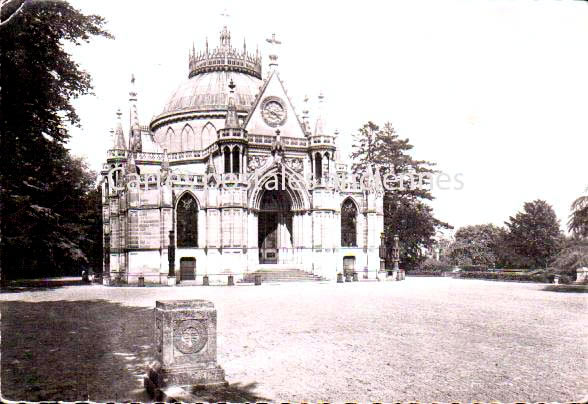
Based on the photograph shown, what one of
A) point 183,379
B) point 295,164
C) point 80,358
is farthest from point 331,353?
point 295,164

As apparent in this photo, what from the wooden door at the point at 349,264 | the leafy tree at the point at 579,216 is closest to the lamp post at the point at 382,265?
the wooden door at the point at 349,264

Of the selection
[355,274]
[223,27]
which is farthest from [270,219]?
[223,27]

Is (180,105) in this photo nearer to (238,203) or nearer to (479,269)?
(238,203)

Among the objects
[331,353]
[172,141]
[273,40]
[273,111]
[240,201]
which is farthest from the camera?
[172,141]

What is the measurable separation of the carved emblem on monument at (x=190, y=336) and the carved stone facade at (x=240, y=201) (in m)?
28.6

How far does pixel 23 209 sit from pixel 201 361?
24.6 m

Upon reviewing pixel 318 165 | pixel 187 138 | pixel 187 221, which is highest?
pixel 187 138

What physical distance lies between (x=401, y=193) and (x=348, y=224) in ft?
40.8

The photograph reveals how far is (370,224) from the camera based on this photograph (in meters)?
42.0

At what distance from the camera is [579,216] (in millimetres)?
23656

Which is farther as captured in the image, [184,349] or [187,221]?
[187,221]

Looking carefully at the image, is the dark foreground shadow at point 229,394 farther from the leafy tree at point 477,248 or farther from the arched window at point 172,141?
the leafy tree at point 477,248

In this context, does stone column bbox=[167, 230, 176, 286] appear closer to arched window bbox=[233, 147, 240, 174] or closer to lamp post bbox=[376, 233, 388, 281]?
arched window bbox=[233, 147, 240, 174]

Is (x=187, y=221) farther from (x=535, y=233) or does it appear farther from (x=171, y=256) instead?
(x=535, y=233)
